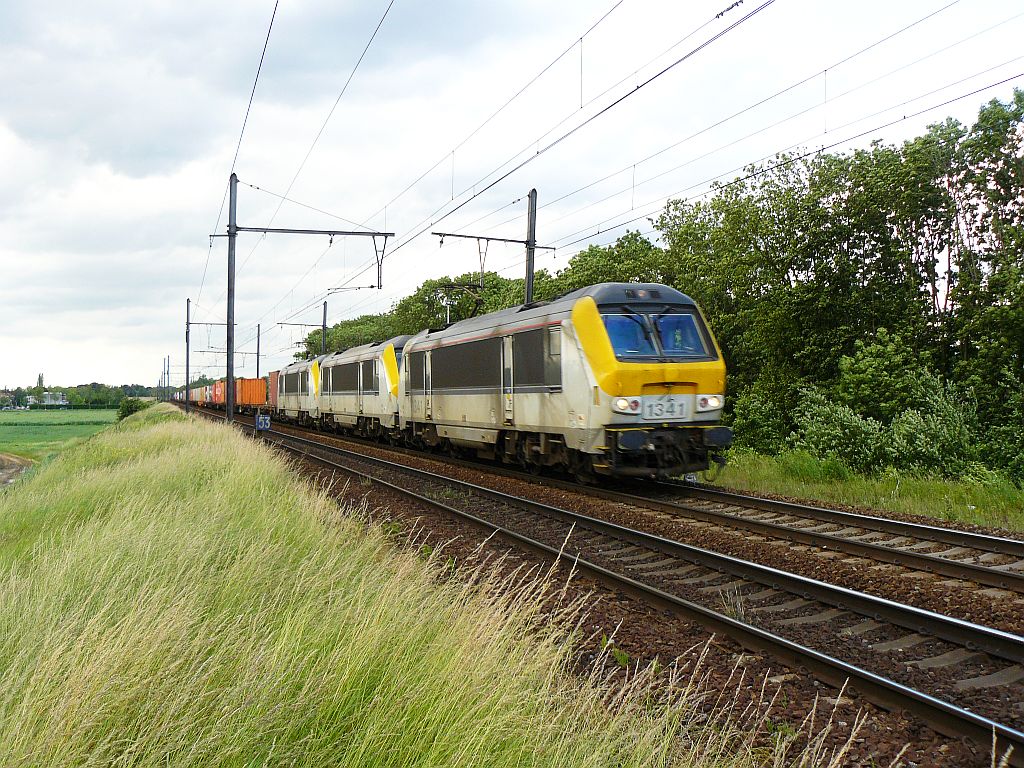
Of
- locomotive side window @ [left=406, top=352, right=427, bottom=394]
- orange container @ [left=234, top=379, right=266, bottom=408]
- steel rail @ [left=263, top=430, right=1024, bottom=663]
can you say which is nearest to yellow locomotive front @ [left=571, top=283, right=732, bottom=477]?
steel rail @ [left=263, top=430, right=1024, bottom=663]

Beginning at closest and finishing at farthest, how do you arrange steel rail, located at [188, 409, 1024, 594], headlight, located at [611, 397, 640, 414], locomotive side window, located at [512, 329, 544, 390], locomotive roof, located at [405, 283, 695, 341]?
steel rail, located at [188, 409, 1024, 594] < headlight, located at [611, 397, 640, 414] < locomotive roof, located at [405, 283, 695, 341] < locomotive side window, located at [512, 329, 544, 390]

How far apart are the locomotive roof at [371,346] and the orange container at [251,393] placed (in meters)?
23.6

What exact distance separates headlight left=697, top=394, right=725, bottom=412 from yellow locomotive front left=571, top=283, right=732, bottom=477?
11 mm

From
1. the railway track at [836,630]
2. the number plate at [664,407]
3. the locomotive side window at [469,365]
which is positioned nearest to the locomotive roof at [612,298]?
the locomotive side window at [469,365]

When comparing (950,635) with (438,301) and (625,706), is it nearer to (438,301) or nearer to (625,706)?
(625,706)

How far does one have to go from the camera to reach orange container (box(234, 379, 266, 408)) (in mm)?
A: 54312

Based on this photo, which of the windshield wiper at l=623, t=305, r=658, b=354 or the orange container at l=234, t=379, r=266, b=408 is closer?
the windshield wiper at l=623, t=305, r=658, b=354

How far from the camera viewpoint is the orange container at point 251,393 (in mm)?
54312

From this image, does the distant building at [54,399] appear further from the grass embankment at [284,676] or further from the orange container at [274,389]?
the grass embankment at [284,676]

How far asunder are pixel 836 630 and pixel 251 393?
5542cm

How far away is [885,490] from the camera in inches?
482

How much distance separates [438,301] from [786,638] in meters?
58.5

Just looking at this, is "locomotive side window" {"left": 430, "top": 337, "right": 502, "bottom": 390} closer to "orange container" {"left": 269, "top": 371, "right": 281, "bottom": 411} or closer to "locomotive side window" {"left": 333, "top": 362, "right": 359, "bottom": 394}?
"locomotive side window" {"left": 333, "top": 362, "right": 359, "bottom": 394}

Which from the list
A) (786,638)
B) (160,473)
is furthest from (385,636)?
(160,473)
